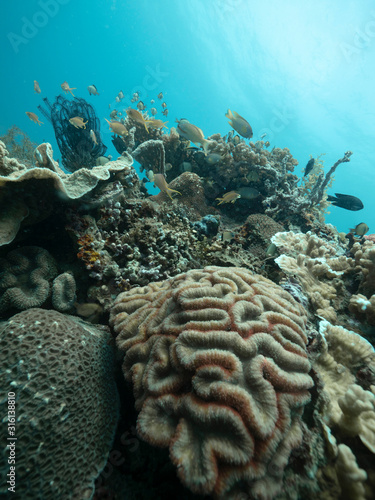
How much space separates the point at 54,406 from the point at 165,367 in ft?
2.96

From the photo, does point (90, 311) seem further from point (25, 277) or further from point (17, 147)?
point (17, 147)

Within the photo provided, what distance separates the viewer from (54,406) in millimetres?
1731

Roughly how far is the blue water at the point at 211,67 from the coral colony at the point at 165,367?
2475cm

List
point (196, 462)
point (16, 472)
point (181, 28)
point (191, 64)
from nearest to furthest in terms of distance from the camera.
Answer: point (196, 462)
point (16, 472)
point (181, 28)
point (191, 64)

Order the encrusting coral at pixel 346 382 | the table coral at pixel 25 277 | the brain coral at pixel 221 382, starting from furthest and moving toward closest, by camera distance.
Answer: the table coral at pixel 25 277
the encrusting coral at pixel 346 382
the brain coral at pixel 221 382

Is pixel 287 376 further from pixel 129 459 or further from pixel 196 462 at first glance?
pixel 129 459

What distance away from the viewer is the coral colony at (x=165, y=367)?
4.61 ft

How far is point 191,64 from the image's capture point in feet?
279

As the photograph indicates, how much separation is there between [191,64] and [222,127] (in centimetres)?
4142

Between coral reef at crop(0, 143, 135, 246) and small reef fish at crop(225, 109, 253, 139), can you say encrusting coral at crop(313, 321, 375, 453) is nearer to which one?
coral reef at crop(0, 143, 135, 246)

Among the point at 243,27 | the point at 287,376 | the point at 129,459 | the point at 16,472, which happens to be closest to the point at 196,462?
the point at 287,376

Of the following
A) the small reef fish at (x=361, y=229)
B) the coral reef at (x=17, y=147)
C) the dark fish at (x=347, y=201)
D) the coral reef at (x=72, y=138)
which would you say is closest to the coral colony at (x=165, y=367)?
the small reef fish at (x=361, y=229)

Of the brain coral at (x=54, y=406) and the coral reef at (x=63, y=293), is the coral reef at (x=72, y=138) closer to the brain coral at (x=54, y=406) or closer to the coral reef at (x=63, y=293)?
the coral reef at (x=63, y=293)

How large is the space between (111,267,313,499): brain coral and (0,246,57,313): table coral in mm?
1078
